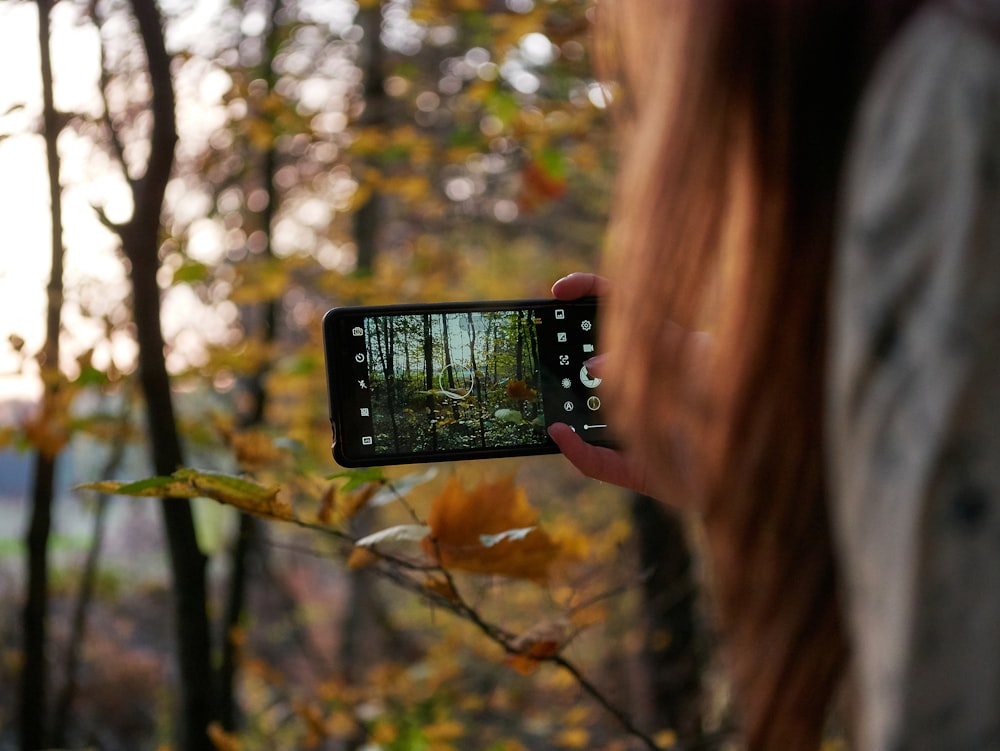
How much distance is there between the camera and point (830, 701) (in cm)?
50

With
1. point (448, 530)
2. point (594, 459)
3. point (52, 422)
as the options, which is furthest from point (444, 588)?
point (52, 422)

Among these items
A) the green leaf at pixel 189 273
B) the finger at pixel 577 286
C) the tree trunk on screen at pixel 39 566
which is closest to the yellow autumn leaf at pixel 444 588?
the finger at pixel 577 286

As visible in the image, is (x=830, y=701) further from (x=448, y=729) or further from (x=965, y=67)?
(x=448, y=729)

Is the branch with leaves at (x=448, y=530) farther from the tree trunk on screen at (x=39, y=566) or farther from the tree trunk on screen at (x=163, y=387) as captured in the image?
the tree trunk on screen at (x=39, y=566)

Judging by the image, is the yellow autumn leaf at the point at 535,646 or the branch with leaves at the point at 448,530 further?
the yellow autumn leaf at the point at 535,646

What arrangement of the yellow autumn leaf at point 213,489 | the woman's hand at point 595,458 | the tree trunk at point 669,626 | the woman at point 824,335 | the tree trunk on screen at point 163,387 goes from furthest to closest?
the tree trunk at point 669,626, the tree trunk on screen at point 163,387, the woman's hand at point 595,458, the yellow autumn leaf at point 213,489, the woman at point 824,335

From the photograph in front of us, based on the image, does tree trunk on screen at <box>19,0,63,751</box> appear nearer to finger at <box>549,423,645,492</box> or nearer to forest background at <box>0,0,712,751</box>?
forest background at <box>0,0,712,751</box>

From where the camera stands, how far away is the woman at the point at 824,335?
388mm

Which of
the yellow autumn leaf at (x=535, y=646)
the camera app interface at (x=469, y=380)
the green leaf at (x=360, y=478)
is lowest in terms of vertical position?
the yellow autumn leaf at (x=535, y=646)

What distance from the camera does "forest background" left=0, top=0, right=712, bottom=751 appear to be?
3.49 feet

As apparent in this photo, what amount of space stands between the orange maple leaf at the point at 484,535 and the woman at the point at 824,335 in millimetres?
373

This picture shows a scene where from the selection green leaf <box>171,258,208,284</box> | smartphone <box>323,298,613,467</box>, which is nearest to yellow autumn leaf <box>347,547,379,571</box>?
smartphone <box>323,298,613,467</box>

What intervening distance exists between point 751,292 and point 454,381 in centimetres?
57

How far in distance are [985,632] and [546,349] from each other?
68 centimetres
